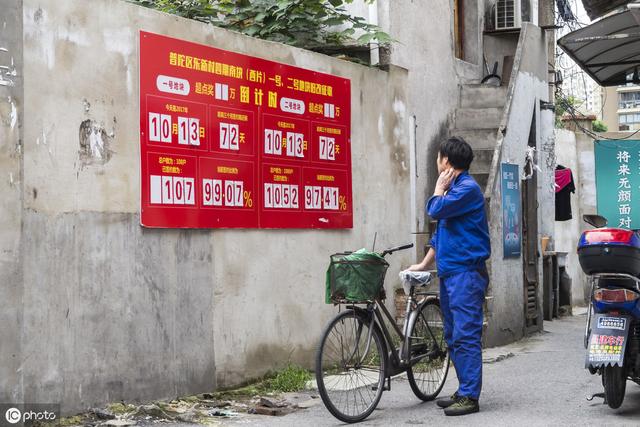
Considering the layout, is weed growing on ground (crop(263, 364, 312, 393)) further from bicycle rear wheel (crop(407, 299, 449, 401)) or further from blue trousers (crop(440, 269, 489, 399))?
blue trousers (crop(440, 269, 489, 399))

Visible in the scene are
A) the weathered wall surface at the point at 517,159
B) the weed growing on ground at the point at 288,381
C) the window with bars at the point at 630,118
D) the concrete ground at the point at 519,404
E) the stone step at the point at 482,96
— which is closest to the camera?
the concrete ground at the point at 519,404

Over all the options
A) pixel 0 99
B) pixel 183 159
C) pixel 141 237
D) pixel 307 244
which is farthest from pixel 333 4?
pixel 0 99

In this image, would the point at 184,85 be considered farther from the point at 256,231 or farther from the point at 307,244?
the point at 307,244

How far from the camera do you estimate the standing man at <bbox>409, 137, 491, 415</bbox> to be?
691 cm

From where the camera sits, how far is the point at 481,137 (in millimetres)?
12039

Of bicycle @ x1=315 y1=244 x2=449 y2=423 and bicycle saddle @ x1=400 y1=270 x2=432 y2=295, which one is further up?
bicycle saddle @ x1=400 y1=270 x2=432 y2=295

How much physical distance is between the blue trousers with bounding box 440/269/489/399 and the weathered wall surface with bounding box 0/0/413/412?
77.4 inches

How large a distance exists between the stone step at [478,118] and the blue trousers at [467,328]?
5.47 m

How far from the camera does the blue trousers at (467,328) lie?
6898 mm

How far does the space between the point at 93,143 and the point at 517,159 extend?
6.84m

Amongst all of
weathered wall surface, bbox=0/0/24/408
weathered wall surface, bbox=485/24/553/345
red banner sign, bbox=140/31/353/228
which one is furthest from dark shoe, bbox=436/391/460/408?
weathered wall surface, bbox=485/24/553/345

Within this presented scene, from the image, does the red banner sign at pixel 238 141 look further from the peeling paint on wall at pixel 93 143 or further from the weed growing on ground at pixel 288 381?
the weed growing on ground at pixel 288 381

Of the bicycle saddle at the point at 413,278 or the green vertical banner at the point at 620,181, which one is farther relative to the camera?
the green vertical banner at the point at 620,181

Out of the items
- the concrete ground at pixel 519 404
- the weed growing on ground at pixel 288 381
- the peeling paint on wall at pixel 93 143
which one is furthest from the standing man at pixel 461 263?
the peeling paint on wall at pixel 93 143
